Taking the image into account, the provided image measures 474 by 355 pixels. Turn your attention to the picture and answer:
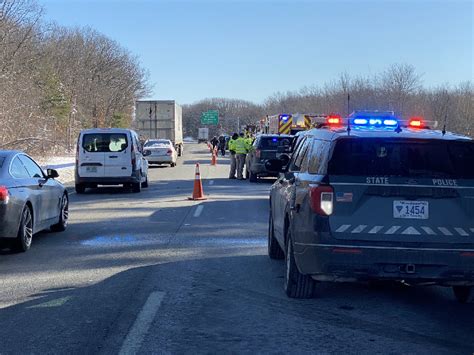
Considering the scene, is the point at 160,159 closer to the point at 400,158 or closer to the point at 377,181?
the point at 400,158

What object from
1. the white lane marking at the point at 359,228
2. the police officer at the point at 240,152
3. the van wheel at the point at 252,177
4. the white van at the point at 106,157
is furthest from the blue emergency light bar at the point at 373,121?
the police officer at the point at 240,152

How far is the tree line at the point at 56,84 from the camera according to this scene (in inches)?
1255

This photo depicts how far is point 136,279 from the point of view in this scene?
7520mm

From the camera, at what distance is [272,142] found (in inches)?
888

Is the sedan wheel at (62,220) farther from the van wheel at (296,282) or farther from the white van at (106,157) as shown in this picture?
the white van at (106,157)

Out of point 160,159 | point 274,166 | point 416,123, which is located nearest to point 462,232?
point 416,123

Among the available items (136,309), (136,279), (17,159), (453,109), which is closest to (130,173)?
(17,159)

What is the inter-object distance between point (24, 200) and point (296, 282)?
15.1ft

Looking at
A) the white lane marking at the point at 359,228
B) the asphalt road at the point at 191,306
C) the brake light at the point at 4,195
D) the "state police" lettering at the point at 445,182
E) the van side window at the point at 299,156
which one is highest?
the van side window at the point at 299,156

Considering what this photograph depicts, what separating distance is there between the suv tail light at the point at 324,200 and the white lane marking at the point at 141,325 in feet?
6.11

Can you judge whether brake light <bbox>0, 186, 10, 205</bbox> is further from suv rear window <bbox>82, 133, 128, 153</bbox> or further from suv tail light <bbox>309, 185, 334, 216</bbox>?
suv rear window <bbox>82, 133, 128, 153</bbox>

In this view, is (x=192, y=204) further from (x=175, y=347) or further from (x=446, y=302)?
(x=175, y=347)

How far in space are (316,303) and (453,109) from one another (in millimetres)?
56926

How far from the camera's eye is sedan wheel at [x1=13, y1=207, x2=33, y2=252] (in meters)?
9.04
